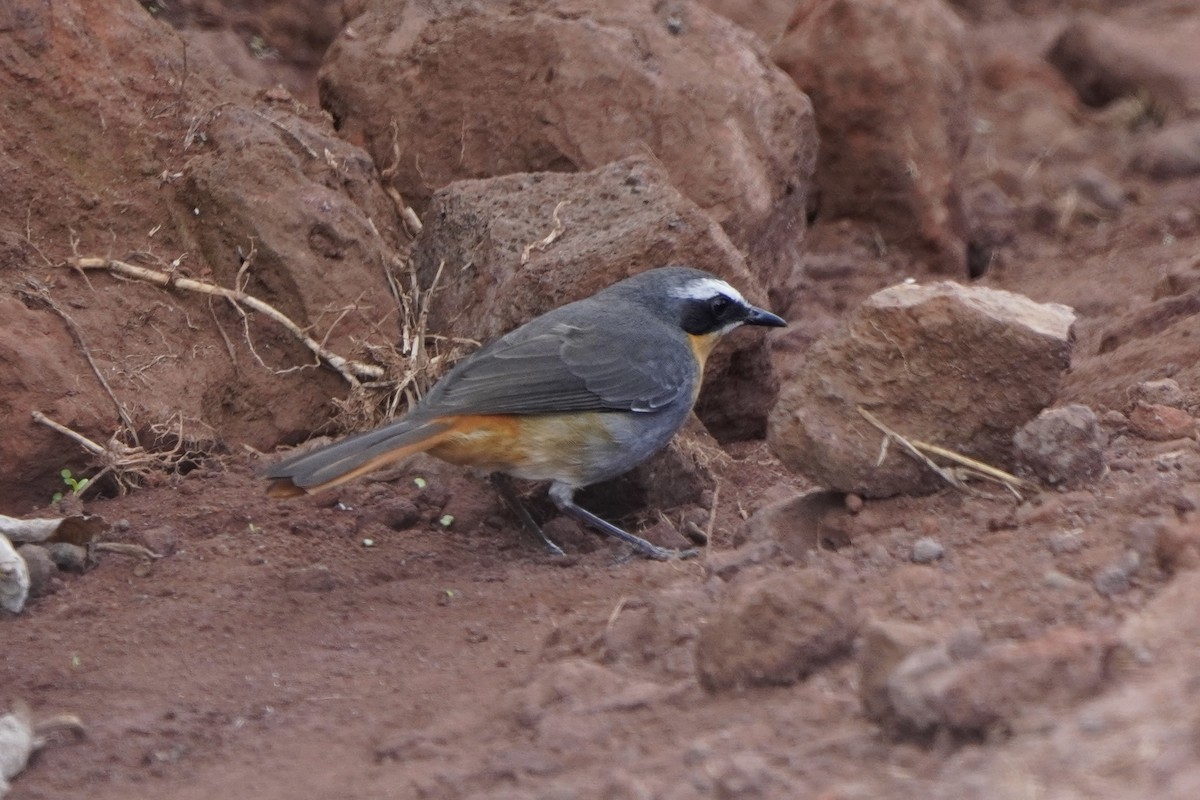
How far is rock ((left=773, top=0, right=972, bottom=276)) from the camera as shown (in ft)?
32.8

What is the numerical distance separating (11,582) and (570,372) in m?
2.26

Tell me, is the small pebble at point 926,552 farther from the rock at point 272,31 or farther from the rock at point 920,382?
the rock at point 272,31

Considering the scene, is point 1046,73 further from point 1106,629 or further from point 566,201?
point 1106,629

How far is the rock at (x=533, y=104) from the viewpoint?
25.8 ft

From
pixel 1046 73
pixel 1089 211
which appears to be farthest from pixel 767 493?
pixel 1046 73

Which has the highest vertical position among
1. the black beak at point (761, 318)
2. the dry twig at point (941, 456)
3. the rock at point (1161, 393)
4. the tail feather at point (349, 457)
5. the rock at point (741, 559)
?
the dry twig at point (941, 456)

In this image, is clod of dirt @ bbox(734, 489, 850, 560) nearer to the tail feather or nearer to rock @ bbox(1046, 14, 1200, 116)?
the tail feather

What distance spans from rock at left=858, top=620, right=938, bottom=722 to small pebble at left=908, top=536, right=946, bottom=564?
1.23 metres

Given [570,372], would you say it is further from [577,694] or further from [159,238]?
[577,694]

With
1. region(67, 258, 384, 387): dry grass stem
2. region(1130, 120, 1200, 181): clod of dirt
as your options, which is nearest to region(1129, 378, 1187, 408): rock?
region(67, 258, 384, 387): dry grass stem

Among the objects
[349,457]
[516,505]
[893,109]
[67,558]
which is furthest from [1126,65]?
[67,558]

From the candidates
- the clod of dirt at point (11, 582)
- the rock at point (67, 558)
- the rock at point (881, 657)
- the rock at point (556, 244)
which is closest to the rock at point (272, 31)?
the rock at point (556, 244)

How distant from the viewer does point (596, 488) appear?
690 cm

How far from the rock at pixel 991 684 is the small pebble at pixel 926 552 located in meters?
1.37
